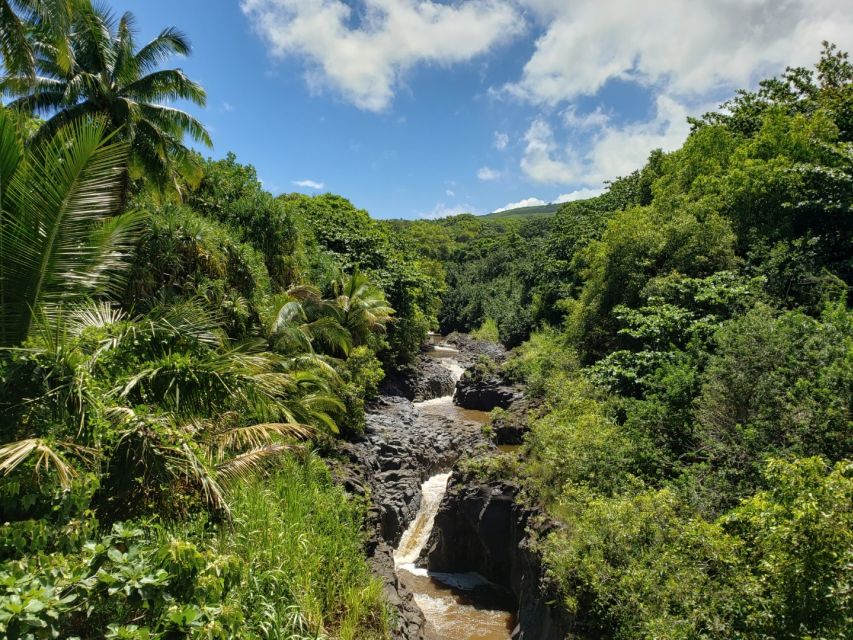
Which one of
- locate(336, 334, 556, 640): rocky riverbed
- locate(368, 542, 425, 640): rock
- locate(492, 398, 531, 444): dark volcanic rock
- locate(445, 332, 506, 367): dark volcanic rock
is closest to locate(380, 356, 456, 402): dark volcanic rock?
locate(445, 332, 506, 367): dark volcanic rock

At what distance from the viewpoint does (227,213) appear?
17.7m

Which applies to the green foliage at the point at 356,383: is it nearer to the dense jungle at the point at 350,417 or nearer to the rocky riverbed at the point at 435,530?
the dense jungle at the point at 350,417

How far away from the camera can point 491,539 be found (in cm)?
1091

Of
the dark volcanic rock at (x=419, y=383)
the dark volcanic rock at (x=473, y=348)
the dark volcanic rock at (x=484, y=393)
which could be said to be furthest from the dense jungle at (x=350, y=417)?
the dark volcanic rock at (x=473, y=348)

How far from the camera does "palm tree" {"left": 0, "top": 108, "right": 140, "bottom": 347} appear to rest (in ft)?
13.8

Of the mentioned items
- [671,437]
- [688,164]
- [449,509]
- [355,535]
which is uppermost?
[688,164]

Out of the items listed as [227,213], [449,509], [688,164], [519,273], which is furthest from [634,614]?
[519,273]

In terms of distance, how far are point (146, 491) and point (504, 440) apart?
12819mm

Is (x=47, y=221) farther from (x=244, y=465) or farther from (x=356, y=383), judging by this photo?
(x=356, y=383)

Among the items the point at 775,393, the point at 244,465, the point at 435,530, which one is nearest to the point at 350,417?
the point at 435,530

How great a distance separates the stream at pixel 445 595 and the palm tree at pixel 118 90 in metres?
12.4

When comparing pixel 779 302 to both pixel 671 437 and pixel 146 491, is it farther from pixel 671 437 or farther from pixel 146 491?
pixel 146 491

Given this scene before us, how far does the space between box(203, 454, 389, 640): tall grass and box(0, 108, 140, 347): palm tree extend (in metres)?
3.01

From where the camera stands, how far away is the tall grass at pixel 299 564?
16.0 ft
